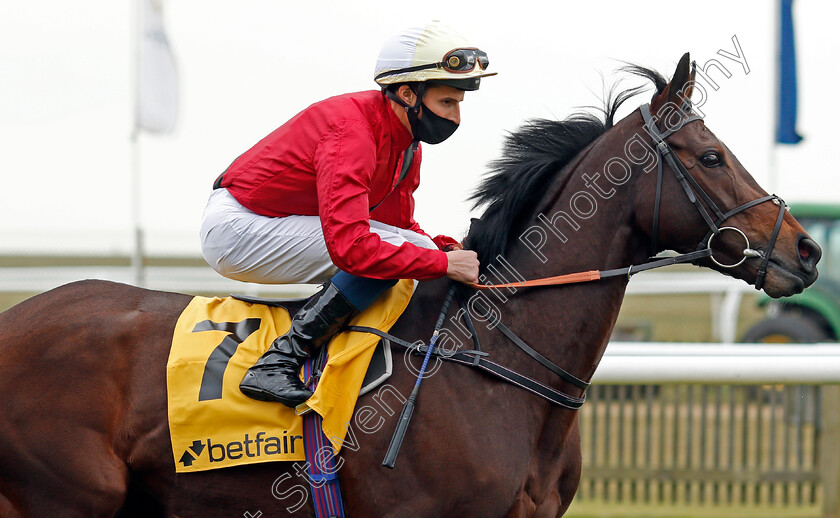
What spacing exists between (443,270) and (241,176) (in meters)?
0.84

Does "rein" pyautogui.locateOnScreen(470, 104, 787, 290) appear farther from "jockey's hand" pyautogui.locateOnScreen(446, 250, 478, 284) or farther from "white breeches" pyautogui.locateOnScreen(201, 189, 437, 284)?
"white breeches" pyautogui.locateOnScreen(201, 189, 437, 284)

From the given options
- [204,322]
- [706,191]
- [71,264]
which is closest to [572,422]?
[706,191]

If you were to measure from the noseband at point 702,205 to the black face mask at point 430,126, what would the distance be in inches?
27.3

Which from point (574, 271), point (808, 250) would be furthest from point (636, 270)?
point (808, 250)

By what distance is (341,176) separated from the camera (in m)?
2.66

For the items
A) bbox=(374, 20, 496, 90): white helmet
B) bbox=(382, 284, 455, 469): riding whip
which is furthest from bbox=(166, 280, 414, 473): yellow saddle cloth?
bbox=(374, 20, 496, 90): white helmet

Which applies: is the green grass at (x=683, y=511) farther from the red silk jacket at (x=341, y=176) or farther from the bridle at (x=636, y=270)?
the red silk jacket at (x=341, y=176)

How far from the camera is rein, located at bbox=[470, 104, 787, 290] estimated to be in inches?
105

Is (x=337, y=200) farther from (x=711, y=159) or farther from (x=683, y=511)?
(x=683, y=511)

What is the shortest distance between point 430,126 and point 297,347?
2.92ft

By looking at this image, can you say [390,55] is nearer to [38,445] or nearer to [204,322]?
[204,322]

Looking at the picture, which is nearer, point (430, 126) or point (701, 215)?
point (701, 215)

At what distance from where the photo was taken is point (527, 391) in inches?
109

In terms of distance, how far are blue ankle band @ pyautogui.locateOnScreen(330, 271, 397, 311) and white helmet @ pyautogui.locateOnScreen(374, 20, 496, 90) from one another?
0.69 meters
